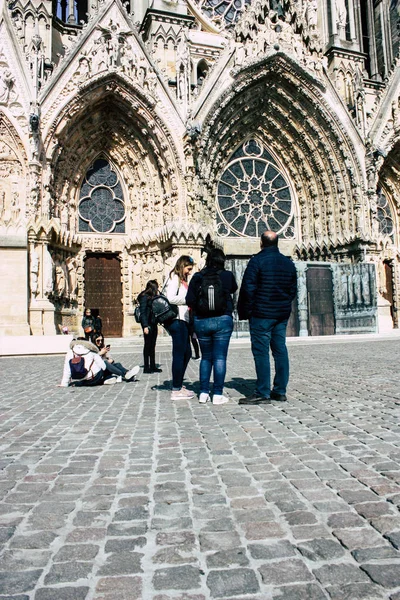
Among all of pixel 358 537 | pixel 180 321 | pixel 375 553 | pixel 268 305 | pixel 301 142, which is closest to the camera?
pixel 375 553

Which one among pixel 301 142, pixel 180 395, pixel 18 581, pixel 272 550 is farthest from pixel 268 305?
pixel 301 142

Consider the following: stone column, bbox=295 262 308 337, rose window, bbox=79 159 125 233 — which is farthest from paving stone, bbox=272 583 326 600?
rose window, bbox=79 159 125 233

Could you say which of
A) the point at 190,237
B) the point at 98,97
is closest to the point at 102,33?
the point at 98,97

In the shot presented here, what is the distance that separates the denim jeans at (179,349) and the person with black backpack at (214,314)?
0.89 feet

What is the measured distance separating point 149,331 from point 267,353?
11.0 ft

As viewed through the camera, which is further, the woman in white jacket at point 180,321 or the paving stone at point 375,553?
the woman in white jacket at point 180,321

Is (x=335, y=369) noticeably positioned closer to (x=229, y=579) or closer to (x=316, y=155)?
(x=229, y=579)

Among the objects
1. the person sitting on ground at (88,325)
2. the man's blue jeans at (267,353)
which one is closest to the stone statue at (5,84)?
the person sitting on ground at (88,325)

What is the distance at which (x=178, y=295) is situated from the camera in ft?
18.0

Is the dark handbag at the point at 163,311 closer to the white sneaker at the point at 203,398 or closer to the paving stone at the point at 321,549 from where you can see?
the white sneaker at the point at 203,398

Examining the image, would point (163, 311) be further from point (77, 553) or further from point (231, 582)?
point (231, 582)

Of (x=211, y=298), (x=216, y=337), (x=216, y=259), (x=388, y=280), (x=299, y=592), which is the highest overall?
(x=388, y=280)

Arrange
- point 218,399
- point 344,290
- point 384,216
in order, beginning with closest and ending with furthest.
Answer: point 218,399, point 344,290, point 384,216

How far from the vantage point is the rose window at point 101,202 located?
18.2 m
